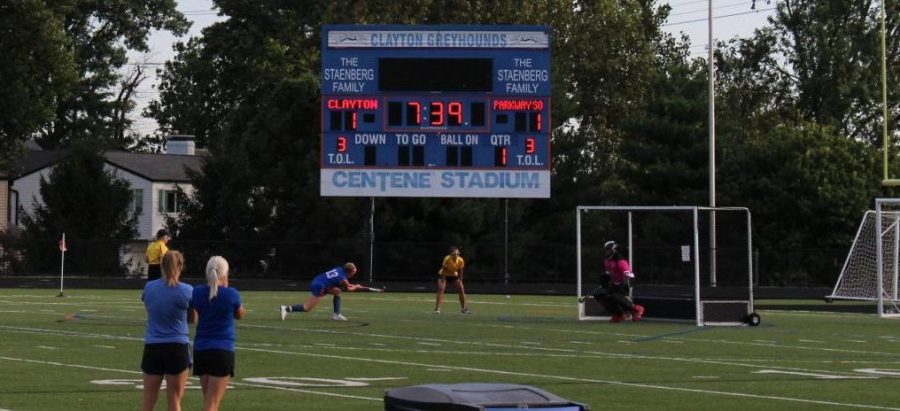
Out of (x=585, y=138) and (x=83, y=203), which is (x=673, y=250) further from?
(x=83, y=203)

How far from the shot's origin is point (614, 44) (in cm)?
7688

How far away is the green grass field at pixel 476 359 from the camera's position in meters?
18.0

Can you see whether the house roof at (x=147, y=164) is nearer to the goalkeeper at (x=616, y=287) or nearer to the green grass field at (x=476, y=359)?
the green grass field at (x=476, y=359)

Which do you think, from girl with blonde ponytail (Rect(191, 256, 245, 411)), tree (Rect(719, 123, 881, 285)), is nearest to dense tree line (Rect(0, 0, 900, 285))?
tree (Rect(719, 123, 881, 285))

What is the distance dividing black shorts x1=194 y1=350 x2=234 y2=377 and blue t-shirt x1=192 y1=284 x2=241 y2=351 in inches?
1.5

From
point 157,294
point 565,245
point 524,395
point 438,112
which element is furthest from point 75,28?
point 524,395

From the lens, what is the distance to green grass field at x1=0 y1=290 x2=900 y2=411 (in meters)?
18.0

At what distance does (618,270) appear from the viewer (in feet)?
111

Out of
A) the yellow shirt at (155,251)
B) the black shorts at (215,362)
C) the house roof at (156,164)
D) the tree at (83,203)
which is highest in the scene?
the house roof at (156,164)

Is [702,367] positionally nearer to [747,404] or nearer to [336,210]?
[747,404]

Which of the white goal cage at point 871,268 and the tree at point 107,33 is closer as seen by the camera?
the white goal cage at point 871,268

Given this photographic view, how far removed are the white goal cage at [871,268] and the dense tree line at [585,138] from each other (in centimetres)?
1227

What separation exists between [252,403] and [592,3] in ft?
200

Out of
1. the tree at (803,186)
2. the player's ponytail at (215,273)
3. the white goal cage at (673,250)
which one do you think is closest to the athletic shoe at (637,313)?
the white goal cage at (673,250)
